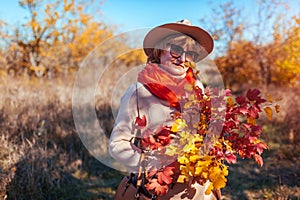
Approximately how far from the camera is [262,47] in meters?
8.19

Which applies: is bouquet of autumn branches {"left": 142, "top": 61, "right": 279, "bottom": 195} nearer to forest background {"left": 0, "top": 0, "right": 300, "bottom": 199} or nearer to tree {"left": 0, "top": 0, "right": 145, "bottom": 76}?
forest background {"left": 0, "top": 0, "right": 300, "bottom": 199}

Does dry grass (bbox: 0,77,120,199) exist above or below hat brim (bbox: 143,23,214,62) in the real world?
below

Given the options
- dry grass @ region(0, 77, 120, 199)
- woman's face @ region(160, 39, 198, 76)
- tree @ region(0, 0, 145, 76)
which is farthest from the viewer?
tree @ region(0, 0, 145, 76)

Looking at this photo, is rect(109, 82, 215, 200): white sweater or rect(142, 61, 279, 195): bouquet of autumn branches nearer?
rect(142, 61, 279, 195): bouquet of autumn branches

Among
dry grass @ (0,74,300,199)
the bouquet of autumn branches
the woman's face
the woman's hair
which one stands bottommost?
dry grass @ (0,74,300,199)

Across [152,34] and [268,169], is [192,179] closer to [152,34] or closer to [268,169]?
[152,34]

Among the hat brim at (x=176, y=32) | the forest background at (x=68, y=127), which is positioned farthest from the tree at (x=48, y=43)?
the hat brim at (x=176, y=32)

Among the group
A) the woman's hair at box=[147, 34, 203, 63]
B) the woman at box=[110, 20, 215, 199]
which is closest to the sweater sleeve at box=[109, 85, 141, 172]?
the woman at box=[110, 20, 215, 199]

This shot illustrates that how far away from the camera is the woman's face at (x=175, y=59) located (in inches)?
52.0

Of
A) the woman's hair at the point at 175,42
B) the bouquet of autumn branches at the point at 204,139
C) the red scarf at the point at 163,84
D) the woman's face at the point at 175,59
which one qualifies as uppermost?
the woman's hair at the point at 175,42

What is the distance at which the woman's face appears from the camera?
1.32 m

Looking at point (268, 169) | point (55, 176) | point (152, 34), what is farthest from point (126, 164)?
point (268, 169)

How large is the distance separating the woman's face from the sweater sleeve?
200mm

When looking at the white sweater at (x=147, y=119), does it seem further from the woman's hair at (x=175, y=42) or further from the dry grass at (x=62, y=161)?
the dry grass at (x=62, y=161)
